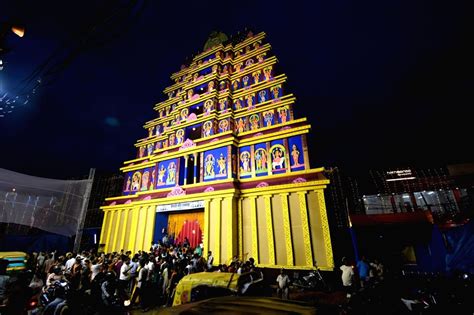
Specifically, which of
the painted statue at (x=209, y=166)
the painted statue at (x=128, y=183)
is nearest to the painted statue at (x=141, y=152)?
the painted statue at (x=128, y=183)

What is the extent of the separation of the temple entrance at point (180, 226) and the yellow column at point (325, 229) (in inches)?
362

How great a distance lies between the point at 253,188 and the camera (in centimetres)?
1334

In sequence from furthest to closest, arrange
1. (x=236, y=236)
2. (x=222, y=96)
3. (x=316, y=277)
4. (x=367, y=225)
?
1. (x=222, y=96)
2. (x=367, y=225)
3. (x=236, y=236)
4. (x=316, y=277)

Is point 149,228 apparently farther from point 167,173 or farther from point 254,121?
point 254,121

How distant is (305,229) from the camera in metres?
11.1

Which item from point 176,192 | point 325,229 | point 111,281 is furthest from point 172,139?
point 325,229

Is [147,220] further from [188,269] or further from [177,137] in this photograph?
[188,269]

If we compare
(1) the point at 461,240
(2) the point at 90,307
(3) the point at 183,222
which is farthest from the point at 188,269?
(1) the point at 461,240

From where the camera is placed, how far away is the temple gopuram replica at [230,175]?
1169cm

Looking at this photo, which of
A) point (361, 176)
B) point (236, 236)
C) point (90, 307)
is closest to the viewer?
point (90, 307)

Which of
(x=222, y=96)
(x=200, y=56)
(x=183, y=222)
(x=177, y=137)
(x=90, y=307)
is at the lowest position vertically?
(x=90, y=307)

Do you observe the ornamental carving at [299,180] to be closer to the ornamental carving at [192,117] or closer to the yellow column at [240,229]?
the yellow column at [240,229]

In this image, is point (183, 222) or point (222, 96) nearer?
point (183, 222)

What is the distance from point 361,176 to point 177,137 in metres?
21.3
